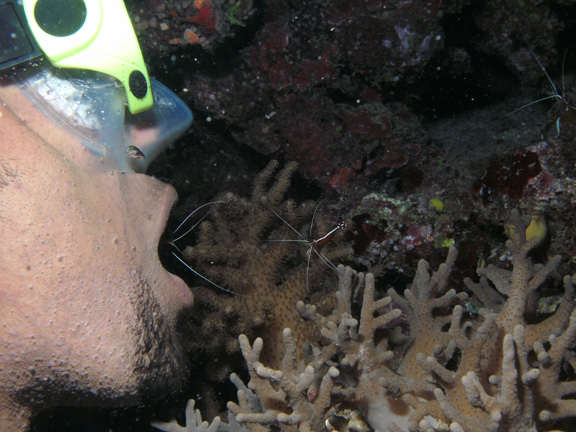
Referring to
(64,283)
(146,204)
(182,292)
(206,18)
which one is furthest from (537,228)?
(206,18)

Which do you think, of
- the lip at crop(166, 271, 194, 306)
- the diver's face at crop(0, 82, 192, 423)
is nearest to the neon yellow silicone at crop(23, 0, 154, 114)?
the diver's face at crop(0, 82, 192, 423)

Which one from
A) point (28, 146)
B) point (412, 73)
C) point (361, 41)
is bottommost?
point (412, 73)

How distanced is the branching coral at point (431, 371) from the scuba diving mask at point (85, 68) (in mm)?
1596

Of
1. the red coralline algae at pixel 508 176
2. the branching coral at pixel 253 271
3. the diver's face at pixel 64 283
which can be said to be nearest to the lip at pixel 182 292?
the diver's face at pixel 64 283

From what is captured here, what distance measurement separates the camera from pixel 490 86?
6.36 meters

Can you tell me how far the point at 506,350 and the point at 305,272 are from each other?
1828 mm

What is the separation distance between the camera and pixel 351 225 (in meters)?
3.41

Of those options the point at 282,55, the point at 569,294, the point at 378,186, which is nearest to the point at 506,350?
the point at 569,294

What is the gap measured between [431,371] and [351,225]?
158 cm

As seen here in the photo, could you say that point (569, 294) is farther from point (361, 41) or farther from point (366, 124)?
point (361, 41)

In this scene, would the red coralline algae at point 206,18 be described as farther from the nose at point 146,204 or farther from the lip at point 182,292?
the lip at point 182,292

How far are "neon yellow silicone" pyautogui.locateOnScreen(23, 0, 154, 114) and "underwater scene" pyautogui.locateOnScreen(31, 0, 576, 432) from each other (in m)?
1.60

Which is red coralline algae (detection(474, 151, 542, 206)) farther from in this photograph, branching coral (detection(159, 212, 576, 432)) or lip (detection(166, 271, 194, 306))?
lip (detection(166, 271, 194, 306))

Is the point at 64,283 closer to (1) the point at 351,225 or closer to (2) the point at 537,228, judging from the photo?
(1) the point at 351,225
